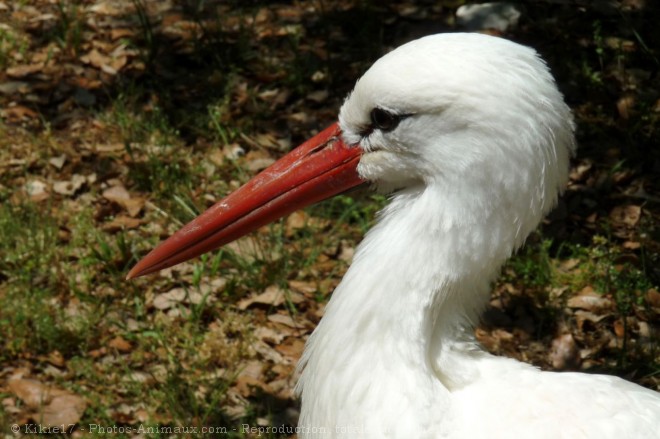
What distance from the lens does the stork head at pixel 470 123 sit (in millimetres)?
2502

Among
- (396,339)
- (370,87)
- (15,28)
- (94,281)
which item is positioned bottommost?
(94,281)

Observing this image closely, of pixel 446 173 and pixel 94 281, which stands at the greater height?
pixel 446 173

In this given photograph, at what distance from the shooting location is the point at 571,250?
16.1 feet

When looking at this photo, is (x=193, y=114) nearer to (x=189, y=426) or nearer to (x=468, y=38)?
(x=189, y=426)

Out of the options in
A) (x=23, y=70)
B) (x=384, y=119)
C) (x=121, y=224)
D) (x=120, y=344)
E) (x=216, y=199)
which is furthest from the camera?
(x=23, y=70)

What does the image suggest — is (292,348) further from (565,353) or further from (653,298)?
(653,298)

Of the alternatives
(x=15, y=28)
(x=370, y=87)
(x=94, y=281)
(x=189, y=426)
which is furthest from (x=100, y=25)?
(x=370, y=87)

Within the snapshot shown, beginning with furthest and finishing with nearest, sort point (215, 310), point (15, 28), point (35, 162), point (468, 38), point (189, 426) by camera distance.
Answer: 1. point (15, 28)
2. point (35, 162)
3. point (215, 310)
4. point (189, 426)
5. point (468, 38)

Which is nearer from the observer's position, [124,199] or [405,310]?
[405,310]

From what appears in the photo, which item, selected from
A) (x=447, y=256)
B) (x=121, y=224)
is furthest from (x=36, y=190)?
(x=447, y=256)

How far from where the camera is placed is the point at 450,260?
263cm

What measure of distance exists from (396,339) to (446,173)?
→ 0.52m

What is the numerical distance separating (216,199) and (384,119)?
2.49m

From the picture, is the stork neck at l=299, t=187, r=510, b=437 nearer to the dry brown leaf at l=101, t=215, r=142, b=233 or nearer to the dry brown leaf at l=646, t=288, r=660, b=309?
the dry brown leaf at l=646, t=288, r=660, b=309
